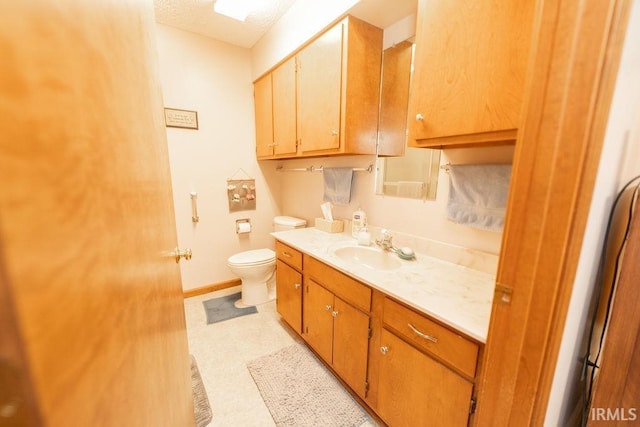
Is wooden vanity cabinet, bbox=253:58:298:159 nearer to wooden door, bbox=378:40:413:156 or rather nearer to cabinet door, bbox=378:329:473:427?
wooden door, bbox=378:40:413:156

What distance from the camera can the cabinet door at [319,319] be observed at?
1445 millimetres

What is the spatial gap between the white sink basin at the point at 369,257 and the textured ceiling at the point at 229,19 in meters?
1.41

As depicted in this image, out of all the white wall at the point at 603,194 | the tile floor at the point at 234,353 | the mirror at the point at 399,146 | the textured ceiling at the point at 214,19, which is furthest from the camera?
the textured ceiling at the point at 214,19

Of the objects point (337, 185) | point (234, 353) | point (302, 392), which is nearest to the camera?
point (302, 392)

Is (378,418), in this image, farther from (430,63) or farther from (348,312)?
(430,63)

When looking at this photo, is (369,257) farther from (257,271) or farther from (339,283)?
(257,271)

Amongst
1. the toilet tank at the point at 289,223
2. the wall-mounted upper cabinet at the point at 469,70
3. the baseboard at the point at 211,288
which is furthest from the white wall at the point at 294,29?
the baseboard at the point at 211,288

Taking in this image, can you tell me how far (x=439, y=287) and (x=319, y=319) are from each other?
80cm

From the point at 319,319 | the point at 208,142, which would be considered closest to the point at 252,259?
the point at 319,319

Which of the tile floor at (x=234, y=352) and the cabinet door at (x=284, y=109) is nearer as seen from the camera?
the tile floor at (x=234, y=352)

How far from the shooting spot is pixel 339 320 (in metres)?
1.35

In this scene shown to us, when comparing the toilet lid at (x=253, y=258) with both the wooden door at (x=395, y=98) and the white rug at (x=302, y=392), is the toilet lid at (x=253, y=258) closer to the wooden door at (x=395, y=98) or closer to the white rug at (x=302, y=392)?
the white rug at (x=302, y=392)

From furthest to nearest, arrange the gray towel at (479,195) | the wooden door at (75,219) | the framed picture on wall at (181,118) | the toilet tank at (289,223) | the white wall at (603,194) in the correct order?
the toilet tank at (289,223), the framed picture on wall at (181,118), the gray towel at (479,195), the white wall at (603,194), the wooden door at (75,219)

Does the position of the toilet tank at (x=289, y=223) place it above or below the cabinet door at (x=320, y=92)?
below
